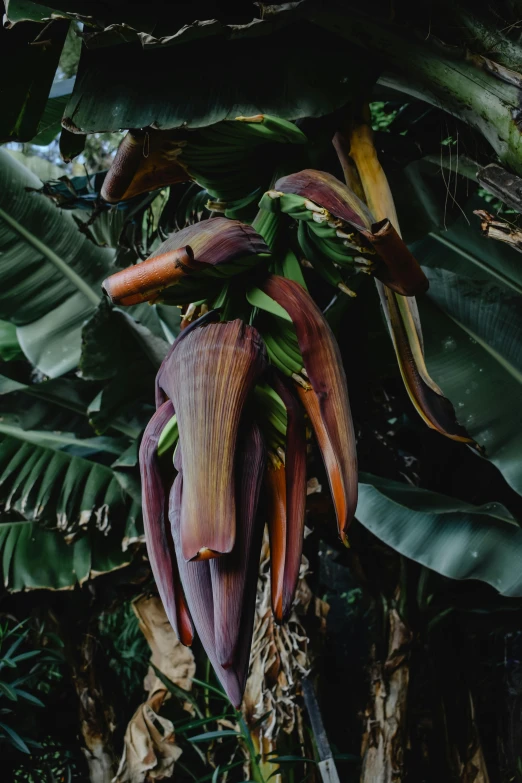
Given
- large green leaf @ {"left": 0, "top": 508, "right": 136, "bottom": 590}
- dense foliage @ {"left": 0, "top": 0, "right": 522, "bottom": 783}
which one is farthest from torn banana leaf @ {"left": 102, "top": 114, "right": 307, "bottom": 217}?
large green leaf @ {"left": 0, "top": 508, "right": 136, "bottom": 590}

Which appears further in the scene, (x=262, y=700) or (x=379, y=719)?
(x=379, y=719)

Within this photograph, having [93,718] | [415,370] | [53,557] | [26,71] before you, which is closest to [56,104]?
[26,71]

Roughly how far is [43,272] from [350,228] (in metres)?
1.12

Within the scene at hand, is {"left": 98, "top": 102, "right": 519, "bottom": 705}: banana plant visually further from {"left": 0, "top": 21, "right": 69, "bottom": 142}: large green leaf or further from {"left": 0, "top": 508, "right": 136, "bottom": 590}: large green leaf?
{"left": 0, "top": 508, "right": 136, "bottom": 590}: large green leaf

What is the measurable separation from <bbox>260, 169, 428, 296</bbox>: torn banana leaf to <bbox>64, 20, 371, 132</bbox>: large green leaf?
4.6 inches

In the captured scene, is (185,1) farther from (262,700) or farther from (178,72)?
(262,700)

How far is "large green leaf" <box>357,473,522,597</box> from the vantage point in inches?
42.5

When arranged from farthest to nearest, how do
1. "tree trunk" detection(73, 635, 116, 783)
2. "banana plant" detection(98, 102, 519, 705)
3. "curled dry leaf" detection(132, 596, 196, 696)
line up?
"tree trunk" detection(73, 635, 116, 783) < "curled dry leaf" detection(132, 596, 196, 696) < "banana plant" detection(98, 102, 519, 705)

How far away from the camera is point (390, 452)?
5.24 ft

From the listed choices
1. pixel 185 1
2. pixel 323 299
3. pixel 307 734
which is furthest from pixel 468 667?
pixel 185 1

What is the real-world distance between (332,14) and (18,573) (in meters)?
1.38

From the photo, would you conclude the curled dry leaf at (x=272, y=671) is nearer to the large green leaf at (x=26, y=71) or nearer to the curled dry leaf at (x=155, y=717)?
the curled dry leaf at (x=155, y=717)

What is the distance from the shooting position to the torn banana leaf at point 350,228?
0.44 metres

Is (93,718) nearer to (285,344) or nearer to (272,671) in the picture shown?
(272,671)
